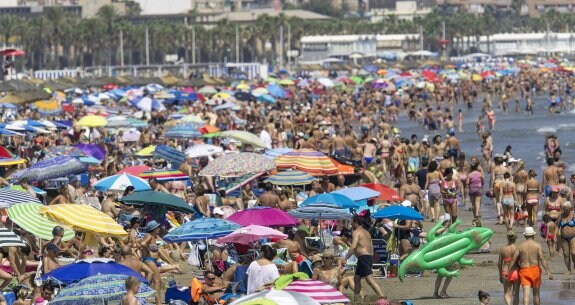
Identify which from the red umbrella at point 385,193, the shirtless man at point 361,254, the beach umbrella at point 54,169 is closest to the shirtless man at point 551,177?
the red umbrella at point 385,193

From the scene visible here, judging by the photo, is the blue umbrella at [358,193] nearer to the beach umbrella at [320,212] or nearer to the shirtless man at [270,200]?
the shirtless man at [270,200]

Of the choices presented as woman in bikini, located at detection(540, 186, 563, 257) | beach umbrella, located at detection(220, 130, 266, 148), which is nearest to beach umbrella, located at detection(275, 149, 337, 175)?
beach umbrella, located at detection(220, 130, 266, 148)

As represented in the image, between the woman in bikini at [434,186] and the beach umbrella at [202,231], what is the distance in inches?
226

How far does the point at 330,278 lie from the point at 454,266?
1789mm

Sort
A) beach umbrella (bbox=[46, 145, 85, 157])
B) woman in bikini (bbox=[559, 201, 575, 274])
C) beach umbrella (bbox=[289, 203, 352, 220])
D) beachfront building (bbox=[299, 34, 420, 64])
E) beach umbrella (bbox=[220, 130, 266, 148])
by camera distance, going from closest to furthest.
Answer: woman in bikini (bbox=[559, 201, 575, 274]) → beach umbrella (bbox=[289, 203, 352, 220]) → beach umbrella (bbox=[46, 145, 85, 157]) → beach umbrella (bbox=[220, 130, 266, 148]) → beachfront building (bbox=[299, 34, 420, 64])

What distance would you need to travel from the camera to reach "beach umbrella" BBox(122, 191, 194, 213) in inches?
649

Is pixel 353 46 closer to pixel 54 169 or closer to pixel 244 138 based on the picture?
pixel 244 138

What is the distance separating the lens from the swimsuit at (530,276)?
1293 cm

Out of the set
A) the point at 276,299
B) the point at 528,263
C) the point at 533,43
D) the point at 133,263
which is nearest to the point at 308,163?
the point at 133,263

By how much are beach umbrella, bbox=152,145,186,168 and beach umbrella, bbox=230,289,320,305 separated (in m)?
14.0

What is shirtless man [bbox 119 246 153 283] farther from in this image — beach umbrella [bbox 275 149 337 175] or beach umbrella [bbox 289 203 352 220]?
beach umbrella [bbox 275 149 337 175]

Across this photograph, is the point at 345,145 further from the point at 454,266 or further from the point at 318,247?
the point at 454,266

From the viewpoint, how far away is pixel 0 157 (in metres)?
21.5

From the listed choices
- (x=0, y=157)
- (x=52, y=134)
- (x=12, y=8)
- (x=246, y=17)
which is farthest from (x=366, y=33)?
(x=0, y=157)
